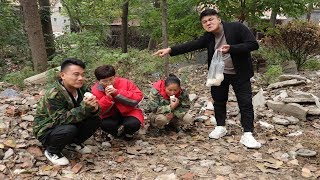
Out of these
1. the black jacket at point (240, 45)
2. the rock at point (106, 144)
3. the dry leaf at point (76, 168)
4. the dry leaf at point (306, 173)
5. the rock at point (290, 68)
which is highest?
the black jacket at point (240, 45)

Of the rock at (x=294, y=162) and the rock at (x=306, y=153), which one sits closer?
the rock at (x=294, y=162)

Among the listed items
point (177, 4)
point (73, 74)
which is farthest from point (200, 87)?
point (73, 74)

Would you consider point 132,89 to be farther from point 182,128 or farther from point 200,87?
point 200,87

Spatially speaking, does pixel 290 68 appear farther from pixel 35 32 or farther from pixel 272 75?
pixel 35 32

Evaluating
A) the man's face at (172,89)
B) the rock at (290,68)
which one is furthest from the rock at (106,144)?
the rock at (290,68)

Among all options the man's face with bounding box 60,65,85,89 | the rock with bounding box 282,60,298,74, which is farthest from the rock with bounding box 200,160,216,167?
the rock with bounding box 282,60,298,74

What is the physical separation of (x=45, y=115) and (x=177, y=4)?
5.85 meters

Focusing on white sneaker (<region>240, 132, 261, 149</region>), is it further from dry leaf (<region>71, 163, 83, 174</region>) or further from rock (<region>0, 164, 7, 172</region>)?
rock (<region>0, 164, 7, 172</region>)

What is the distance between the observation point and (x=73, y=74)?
336 cm

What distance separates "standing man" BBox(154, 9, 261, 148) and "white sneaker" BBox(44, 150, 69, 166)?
1.64m

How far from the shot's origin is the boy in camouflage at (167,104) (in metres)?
4.25

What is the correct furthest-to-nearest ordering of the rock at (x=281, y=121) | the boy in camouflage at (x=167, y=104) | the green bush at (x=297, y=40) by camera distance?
1. the green bush at (x=297, y=40)
2. the rock at (x=281, y=121)
3. the boy in camouflage at (x=167, y=104)

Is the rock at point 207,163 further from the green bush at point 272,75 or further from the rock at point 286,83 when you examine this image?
the green bush at point 272,75

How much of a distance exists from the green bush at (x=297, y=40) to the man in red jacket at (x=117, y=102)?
549cm
